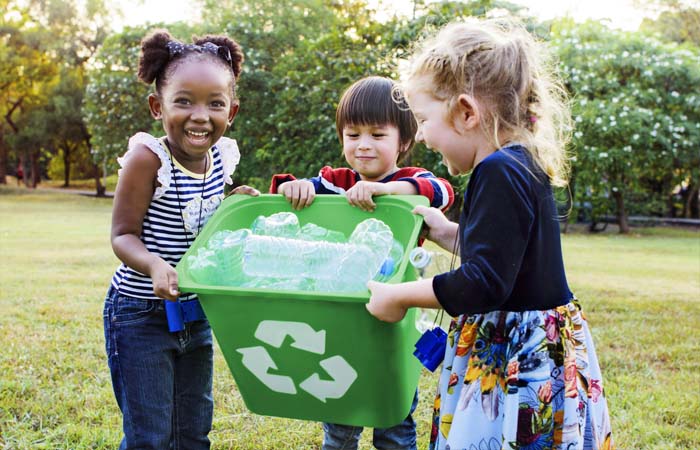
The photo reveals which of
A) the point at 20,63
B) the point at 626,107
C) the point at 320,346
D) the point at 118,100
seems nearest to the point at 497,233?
the point at 320,346

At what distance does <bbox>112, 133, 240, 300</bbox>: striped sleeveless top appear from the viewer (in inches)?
72.3

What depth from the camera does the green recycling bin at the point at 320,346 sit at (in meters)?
1.48

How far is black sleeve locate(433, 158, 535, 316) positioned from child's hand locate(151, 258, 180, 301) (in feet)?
2.12

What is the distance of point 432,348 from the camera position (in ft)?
5.21

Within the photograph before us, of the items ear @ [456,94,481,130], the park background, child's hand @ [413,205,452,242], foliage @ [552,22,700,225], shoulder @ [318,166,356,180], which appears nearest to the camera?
ear @ [456,94,481,130]

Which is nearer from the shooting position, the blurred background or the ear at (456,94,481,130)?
the ear at (456,94,481,130)

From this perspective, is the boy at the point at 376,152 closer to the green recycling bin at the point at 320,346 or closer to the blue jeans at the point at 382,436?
the blue jeans at the point at 382,436

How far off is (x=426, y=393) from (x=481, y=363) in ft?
5.16

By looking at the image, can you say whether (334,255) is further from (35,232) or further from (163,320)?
(35,232)

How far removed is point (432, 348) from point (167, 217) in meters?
0.82

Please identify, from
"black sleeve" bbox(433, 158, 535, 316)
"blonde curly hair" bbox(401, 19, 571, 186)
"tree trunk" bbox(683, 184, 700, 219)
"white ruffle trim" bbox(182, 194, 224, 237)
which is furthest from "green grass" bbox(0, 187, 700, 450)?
"tree trunk" bbox(683, 184, 700, 219)

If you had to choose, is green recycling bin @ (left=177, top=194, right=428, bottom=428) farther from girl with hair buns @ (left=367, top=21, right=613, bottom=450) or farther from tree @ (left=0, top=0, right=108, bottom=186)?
tree @ (left=0, top=0, right=108, bottom=186)

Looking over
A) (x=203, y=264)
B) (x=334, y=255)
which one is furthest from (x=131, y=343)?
(x=334, y=255)

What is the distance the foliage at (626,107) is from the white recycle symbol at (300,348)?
10.7 metres
